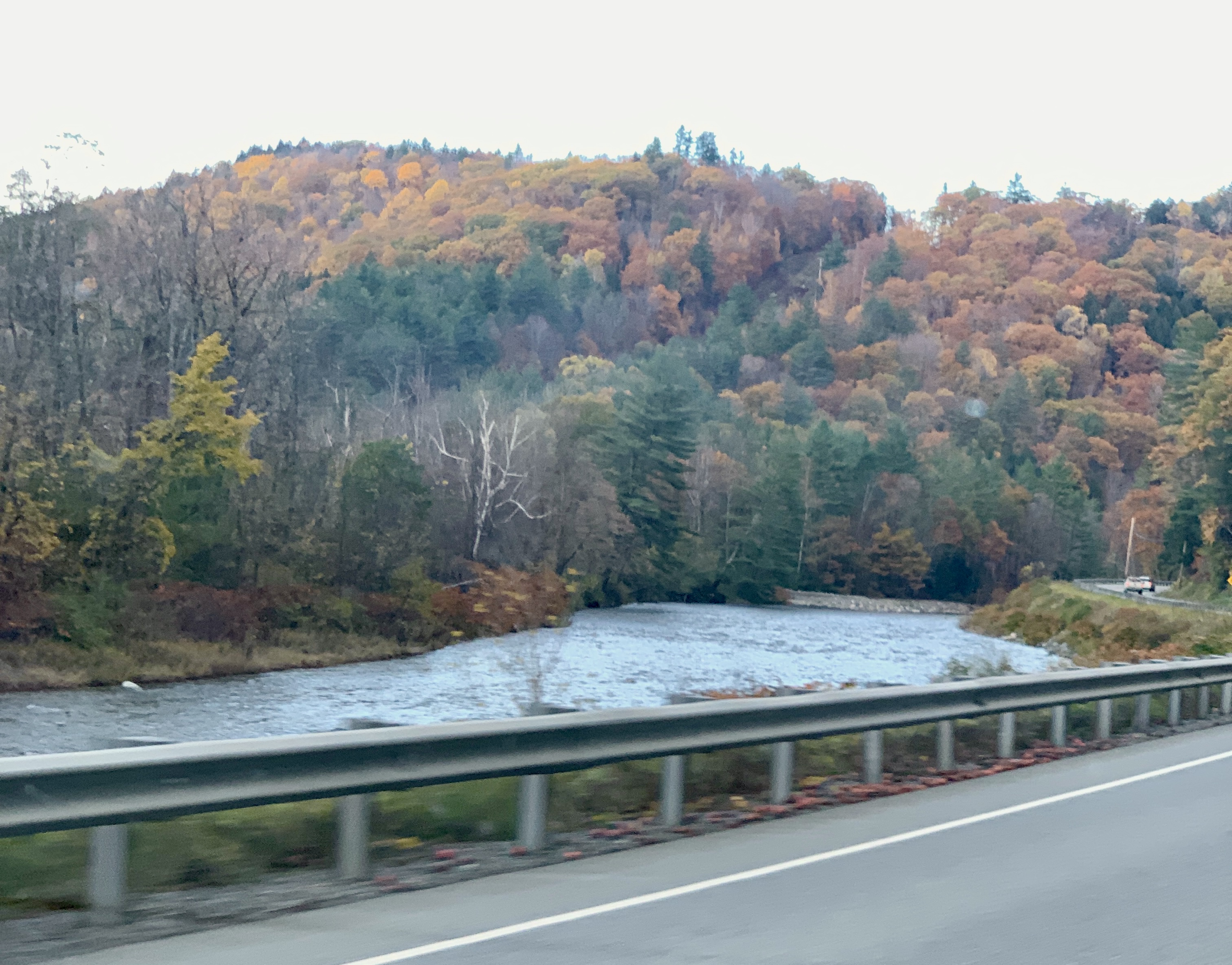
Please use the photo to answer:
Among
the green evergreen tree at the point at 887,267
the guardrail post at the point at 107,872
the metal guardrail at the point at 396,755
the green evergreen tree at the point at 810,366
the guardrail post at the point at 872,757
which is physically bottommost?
the guardrail post at the point at 872,757

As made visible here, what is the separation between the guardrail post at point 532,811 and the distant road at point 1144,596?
3802 cm

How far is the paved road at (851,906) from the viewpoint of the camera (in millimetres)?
6359

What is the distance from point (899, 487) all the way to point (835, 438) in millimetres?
6324

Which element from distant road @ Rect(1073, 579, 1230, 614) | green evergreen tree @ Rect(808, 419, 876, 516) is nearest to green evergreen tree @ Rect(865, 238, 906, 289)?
green evergreen tree @ Rect(808, 419, 876, 516)

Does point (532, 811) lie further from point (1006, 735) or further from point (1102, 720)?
point (1102, 720)

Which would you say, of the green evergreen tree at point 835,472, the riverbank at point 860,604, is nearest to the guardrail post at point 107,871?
the riverbank at point 860,604

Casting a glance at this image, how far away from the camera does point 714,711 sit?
32.9ft

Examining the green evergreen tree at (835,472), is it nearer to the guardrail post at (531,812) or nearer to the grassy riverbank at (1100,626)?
the grassy riverbank at (1100,626)

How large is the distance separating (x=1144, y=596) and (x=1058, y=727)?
195ft

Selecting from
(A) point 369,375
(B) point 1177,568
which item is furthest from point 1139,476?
(A) point 369,375

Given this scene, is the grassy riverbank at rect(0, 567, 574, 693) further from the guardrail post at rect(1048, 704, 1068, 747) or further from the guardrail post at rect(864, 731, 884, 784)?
the guardrail post at rect(864, 731, 884, 784)

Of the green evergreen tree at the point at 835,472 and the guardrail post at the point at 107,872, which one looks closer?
the guardrail post at the point at 107,872

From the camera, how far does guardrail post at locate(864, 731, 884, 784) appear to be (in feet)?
38.7

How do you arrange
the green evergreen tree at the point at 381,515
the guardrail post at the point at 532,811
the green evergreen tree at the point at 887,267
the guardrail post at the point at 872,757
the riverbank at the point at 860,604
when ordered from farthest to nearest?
the green evergreen tree at the point at 887,267 < the riverbank at the point at 860,604 < the green evergreen tree at the point at 381,515 < the guardrail post at the point at 872,757 < the guardrail post at the point at 532,811
